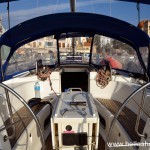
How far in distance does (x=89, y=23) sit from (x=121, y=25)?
27.1 inches

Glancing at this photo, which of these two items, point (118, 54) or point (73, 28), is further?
point (118, 54)

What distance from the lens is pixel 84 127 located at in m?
2.50

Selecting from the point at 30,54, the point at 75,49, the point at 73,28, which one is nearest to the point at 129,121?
the point at 73,28

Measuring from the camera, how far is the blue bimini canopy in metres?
4.48

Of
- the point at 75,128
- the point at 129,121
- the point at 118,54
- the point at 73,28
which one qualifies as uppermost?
the point at 73,28

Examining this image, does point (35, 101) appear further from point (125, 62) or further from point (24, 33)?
point (125, 62)

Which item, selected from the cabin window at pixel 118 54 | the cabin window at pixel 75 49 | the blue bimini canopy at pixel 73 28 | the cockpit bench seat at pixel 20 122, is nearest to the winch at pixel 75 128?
the cockpit bench seat at pixel 20 122

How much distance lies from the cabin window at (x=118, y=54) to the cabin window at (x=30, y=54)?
1.33 m

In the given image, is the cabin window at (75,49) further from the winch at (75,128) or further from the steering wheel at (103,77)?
the winch at (75,128)

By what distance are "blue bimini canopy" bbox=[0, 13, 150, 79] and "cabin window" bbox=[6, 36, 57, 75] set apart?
0.31 meters

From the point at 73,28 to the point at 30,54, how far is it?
141 centimetres

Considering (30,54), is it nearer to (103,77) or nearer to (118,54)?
(103,77)

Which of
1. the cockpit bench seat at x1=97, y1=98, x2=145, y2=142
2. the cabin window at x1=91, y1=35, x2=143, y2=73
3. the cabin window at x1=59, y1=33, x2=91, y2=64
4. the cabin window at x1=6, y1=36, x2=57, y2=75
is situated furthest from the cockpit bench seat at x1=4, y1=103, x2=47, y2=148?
the cabin window at x1=59, y1=33, x2=91, y2=64

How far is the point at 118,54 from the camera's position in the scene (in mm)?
5461
